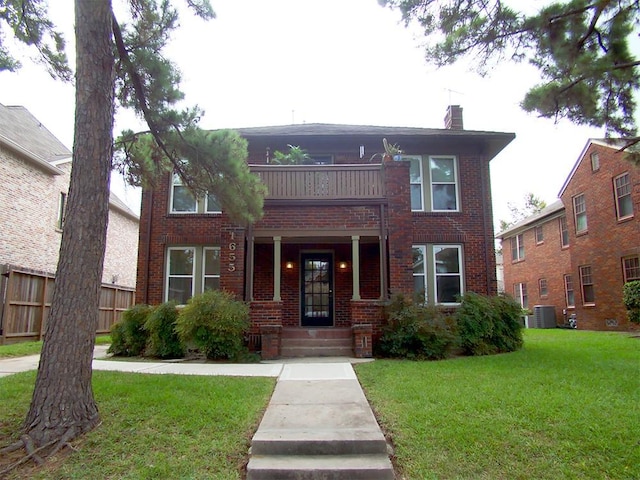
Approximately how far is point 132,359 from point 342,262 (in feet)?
19.1

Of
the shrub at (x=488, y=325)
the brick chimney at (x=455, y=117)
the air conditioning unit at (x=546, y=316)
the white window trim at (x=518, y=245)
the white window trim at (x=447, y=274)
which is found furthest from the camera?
the white window trim at (x=518, y=245)

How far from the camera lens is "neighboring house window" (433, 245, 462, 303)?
11836mm

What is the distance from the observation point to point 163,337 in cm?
918

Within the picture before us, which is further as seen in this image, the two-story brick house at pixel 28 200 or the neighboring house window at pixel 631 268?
the neighboring house window at pixel 631 268

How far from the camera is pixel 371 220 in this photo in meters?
10.3

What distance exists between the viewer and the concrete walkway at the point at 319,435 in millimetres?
3609

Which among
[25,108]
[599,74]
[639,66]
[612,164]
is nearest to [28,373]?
[599,74]

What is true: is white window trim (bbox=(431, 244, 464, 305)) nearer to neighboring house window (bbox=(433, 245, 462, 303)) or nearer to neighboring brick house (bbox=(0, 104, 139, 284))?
neighboring house window (bbox=(433, 245, 462, 303))

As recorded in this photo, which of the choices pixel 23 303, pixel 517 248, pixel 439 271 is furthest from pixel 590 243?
pixel 23 303

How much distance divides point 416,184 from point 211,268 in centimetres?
616

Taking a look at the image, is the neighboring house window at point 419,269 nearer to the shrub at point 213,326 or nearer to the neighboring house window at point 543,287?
the shrub at point 213,326

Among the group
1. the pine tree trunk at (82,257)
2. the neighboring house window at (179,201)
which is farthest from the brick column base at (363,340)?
the neighboring house window at (179,201)

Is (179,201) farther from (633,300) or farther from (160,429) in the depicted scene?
(633,300)

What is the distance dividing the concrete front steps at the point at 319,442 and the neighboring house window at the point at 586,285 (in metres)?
16.0
